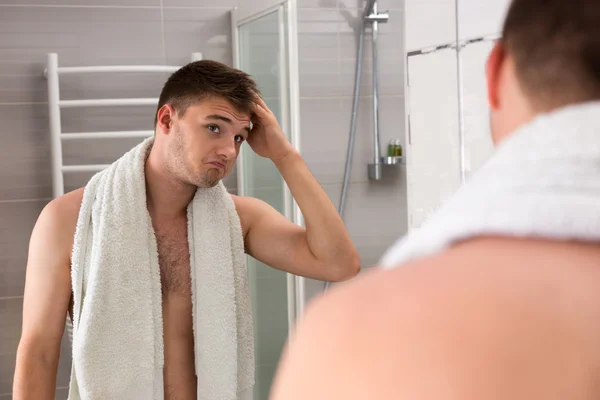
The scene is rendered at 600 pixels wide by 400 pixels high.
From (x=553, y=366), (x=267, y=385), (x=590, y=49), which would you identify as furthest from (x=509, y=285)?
(x=267, y=385)

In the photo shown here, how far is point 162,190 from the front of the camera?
1.64m

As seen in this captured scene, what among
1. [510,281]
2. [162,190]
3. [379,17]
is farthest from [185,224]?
[510,281]

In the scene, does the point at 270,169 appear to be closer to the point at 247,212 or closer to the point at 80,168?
the point at 247,212

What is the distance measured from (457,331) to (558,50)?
19 cm

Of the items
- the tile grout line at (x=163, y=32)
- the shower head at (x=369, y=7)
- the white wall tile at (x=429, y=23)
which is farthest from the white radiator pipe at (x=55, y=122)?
the white wall tile at (x=429, y=23)

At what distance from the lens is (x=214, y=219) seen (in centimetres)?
167

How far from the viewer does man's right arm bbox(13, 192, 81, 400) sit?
1455 mm

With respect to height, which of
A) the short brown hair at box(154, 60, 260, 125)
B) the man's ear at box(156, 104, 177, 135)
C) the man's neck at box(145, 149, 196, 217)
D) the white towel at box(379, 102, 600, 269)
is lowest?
the man's neck at box(145, 149, 196, 217)

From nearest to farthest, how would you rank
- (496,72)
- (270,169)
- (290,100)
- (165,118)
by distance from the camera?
(496,72) → (165,118) → (290,100) → (270,169)

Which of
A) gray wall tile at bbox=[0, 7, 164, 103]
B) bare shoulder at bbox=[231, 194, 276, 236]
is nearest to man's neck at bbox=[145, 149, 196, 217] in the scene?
bare shoulder at bbox=[231, 194, 276, 236]

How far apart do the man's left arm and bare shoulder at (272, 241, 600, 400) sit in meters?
1.24

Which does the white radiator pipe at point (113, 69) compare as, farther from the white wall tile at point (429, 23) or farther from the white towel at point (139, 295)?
the white wall tile at point (429, 23)

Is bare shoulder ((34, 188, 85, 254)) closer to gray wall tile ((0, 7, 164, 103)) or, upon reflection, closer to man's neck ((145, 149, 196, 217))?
man's neck ((145, 149, 196, 217))

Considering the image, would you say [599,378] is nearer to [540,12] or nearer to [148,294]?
[540,12]
